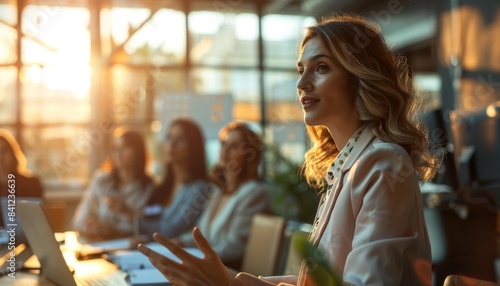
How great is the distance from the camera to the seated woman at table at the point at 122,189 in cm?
441

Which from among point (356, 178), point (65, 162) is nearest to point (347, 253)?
point (356, 178)

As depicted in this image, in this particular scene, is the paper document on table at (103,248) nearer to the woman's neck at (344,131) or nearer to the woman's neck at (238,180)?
the woman's neck at (238,180)

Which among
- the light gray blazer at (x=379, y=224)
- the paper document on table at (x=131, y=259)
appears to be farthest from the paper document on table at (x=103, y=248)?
the light gray blazer at (x=379, y=224)

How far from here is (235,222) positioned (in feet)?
11.2

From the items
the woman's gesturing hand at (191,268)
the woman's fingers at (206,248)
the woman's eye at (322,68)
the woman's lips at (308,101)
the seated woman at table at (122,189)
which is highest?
the woman's eye at (322,68)

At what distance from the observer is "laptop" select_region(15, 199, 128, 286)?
180 cm

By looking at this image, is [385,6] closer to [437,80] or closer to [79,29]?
[437,80]

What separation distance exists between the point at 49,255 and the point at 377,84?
3.51 ft

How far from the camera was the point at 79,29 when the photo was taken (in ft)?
28.2

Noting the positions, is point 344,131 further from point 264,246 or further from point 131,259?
point 264,246

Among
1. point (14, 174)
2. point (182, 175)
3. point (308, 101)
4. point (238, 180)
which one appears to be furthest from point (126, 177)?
point (308, 101)

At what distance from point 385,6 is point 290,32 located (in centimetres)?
176

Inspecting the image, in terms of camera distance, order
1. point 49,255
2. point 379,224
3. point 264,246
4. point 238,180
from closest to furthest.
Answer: point 379,224, point 49,255, point 264,246, point 238,180

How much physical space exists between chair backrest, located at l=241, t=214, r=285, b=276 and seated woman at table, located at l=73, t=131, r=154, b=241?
1513 millimetres
